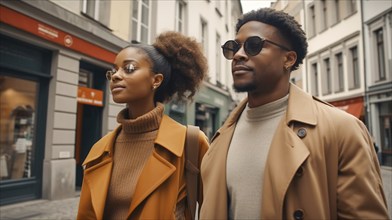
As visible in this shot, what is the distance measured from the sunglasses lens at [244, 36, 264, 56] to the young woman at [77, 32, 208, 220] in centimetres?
85

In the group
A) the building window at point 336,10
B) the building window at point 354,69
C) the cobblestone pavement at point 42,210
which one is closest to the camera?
the cobblestone pavement at point 42,210

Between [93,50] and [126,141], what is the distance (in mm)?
6717

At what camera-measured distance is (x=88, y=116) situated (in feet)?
29.6

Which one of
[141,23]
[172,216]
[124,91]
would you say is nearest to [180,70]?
[124,91]

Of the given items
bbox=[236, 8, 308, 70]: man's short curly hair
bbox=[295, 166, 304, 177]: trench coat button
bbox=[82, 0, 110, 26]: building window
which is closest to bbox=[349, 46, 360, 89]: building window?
bbox=[82, 0, 110, 26]: building window

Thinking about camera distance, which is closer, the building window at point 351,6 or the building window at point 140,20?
the building window at point 140,20

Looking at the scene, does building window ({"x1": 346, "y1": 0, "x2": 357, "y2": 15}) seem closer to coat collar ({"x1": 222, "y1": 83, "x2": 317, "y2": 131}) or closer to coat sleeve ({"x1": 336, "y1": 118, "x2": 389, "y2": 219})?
coat collar ({"x1": 222, "y1": 83, "x2": 317, "y2": 131})

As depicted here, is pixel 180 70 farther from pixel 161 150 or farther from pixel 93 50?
pixel 93 50

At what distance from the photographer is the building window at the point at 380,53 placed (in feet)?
54.8

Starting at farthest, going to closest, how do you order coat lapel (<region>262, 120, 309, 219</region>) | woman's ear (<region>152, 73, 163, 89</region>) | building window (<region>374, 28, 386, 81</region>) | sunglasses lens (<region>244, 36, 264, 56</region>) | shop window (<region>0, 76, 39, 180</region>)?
building window (<region>374, 28, 386, 81</region>) < shop window (<region>0, 76, 39, 180</region>) < woman's ear (<region>152, 73, 163, 89</region>) < sunglasses lens (<region>244, 36, 264, 56</region>) < coat lapel (<region>262, 120, 309, 219</region>)

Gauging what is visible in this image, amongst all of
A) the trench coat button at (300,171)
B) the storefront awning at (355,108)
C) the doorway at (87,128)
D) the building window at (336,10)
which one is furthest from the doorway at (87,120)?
the building window at (336,10)

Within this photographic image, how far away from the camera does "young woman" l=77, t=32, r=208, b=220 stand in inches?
82.4

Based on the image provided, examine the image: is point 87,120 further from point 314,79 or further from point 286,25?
point 314,79

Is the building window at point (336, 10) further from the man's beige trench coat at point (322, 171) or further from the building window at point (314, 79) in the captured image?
the man's beige trench coat at point (322, 171)
